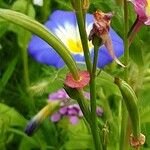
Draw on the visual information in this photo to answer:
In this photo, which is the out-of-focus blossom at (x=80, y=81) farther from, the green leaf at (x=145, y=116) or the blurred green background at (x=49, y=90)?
the green leaf at (x=145, y=116)

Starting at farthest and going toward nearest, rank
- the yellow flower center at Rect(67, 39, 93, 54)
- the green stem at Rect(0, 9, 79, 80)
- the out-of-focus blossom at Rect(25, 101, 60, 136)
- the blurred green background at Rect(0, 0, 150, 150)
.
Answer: the yellow flower center at Rect(67, 39, 93, 54)
the out-of-focus blossom at Rect(25, 101, 60, 136)
the blurred green background at Rect(0, 0, 150, 150)
the green stem at Rect(0, 9, 79, 80)

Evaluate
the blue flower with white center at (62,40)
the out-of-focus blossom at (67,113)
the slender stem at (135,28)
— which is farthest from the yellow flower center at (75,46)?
the slender stem at (135,28)

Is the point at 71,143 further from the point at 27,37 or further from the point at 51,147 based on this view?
the point at 27,37

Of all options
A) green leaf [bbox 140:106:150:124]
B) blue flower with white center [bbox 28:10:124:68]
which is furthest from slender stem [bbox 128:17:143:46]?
blue flower with white center [bbox 28:10:124:68]

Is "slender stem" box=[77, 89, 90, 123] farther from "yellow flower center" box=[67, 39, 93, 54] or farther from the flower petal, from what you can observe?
"yellow flower center" box=[67, 39, 93, 54]

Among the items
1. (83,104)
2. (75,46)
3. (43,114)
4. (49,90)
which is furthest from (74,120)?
(83,104)

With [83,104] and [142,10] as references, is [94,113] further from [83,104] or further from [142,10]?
[142,10]
